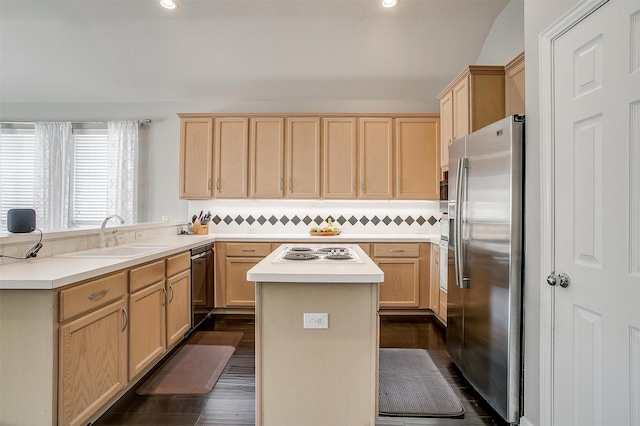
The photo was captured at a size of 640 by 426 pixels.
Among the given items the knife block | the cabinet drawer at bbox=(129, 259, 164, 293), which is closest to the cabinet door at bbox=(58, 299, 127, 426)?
the cabinet drawer at bbox=(129, 259, 164, 293)

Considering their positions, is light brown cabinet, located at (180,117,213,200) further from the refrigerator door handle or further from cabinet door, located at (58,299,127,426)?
the refrigerator door handle

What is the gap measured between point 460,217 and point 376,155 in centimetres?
195

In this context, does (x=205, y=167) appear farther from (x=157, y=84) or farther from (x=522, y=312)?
(x=522, y=312)

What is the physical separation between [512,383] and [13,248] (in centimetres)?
310

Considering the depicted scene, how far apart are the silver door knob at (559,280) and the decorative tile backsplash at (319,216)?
9.32 ft

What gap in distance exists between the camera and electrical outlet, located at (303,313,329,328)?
1.65 meters

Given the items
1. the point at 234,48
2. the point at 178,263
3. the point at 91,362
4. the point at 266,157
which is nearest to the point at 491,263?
the point at 91,362

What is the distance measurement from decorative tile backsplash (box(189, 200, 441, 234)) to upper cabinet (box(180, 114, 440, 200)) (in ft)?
1.14

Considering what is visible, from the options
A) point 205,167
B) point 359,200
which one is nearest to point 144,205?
point 205,167

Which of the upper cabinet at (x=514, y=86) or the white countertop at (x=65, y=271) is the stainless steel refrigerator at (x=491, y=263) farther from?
the white countertop at (x=65, y=271)

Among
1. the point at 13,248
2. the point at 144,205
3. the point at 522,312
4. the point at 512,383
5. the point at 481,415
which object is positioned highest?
the point at 144,205

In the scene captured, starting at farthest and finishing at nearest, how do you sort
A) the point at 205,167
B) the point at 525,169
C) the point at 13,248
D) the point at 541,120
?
the point at 205,167, the point at 13,248, the point at 525,169, the point at 541,120

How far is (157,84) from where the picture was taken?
4.23 meters

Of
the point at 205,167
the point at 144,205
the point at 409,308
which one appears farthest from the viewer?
the point at 144,205
